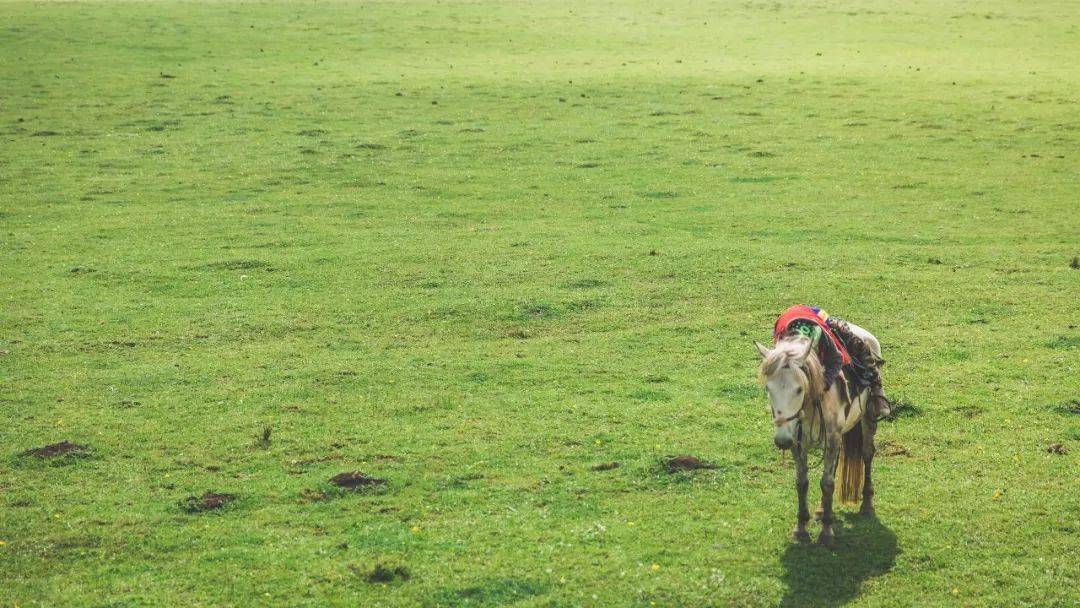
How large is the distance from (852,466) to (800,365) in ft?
6.37

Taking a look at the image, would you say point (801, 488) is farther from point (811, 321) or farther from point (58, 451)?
point (58, 451)

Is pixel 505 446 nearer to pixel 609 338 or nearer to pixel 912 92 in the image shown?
pixel 609 338

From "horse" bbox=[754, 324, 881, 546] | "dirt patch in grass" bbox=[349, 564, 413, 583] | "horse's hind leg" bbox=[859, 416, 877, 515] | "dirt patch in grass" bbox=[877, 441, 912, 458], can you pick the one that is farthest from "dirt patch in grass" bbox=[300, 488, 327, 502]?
Result: "dirt patch in grass" bbox=[877, 441, 912, 458]

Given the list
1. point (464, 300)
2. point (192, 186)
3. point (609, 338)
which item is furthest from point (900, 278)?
point (192, 186)

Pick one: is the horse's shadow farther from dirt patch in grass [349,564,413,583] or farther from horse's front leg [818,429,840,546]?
dirt patch in grass [349,564,413,583]

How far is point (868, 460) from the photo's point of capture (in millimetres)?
11539

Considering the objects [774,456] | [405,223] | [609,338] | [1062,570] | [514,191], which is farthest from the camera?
[514,191]

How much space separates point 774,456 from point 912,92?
93.7 ft

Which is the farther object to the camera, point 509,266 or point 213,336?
point 509,266

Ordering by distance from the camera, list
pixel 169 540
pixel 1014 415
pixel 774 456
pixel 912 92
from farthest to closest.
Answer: pixel 912 92, pixel 1014 415, pixel 774 456, pixel 169 540

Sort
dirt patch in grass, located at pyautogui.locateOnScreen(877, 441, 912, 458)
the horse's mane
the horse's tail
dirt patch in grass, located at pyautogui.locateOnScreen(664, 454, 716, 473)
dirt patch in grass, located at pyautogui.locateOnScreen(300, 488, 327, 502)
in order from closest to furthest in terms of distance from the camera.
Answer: the horse's mane < the horse's tail < dirt patch in grass, located at pyautogui.locateOnScreen(300, 488, 327, 502) < dirt patch in grass, located at pyautogui.locateOnScreen(664, 454, 716, 473) < dirt patch in grass, located at pyautogui.locateOnScreen(877, 441, 912, 458)

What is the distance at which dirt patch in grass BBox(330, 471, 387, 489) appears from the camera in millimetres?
12500

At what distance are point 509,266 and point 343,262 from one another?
333 centimetres

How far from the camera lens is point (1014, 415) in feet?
46.6
